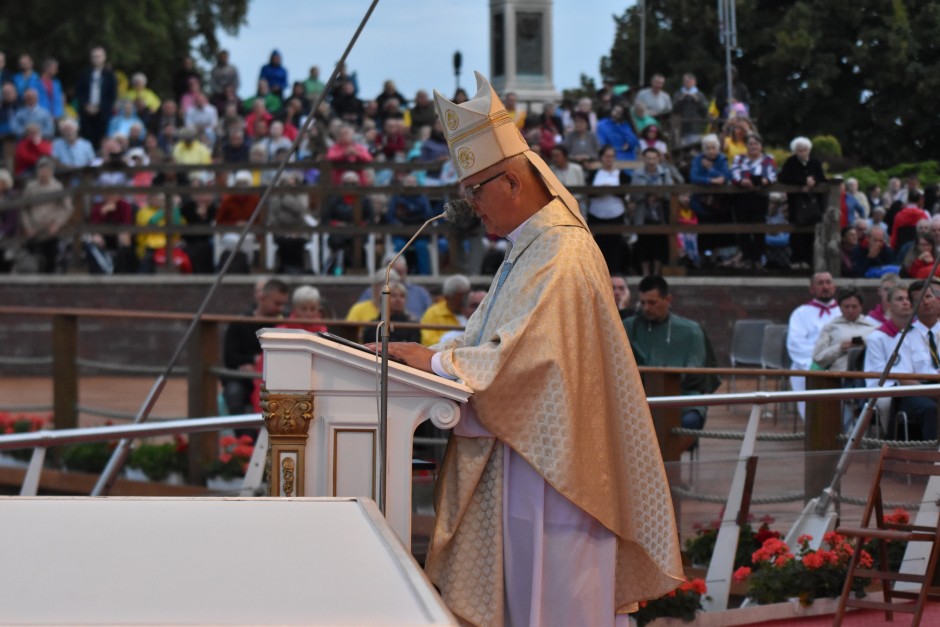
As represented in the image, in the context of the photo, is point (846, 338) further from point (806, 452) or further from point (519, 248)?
point (519, 248)

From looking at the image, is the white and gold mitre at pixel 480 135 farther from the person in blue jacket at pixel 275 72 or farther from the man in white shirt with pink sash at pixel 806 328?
the person in blue jacket at pixel 275 72

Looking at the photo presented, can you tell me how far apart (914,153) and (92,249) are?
8.24m

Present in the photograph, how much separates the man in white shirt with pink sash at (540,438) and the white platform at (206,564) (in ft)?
3.19

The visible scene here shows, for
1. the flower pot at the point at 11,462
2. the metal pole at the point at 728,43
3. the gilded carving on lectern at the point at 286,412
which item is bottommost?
the flower pot at the point at 11,462

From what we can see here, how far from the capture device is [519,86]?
24.5 meters

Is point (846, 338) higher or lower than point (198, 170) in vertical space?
lower

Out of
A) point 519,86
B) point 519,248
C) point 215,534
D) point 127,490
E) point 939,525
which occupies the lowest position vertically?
point 127,490

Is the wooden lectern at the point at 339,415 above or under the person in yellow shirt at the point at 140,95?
under

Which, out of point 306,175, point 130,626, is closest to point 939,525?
point 130,626

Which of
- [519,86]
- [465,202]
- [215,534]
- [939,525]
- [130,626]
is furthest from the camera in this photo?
[519,86]

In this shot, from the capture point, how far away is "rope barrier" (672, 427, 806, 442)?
23.8 feet

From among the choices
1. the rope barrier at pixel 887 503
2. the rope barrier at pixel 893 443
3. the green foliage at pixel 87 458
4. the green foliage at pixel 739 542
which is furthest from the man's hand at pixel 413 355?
the green foliage at pixel 87 458

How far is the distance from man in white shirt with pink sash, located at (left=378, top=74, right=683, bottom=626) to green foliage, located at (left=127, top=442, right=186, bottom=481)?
6.13 meters

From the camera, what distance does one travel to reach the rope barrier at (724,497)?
21.7 ft
